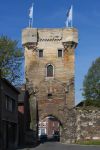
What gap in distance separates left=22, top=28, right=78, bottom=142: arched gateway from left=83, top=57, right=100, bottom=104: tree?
4.64 m

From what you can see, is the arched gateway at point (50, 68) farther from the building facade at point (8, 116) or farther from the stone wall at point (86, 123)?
the building facade at point (8, 116)

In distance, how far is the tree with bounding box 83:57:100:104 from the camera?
85.1 metres

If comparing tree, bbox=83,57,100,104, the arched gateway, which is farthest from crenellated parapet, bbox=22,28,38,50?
tree, bbox=83,57,100,104

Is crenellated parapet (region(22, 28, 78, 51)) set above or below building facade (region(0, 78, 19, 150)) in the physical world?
above

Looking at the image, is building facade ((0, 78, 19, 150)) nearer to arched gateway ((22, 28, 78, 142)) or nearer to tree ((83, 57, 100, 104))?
arched gateway ((22, 28, 78, 142))

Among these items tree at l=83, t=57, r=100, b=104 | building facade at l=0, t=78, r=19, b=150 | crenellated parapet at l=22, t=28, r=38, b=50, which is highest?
crenellated parapet at l=22, t=28, r=38, b=50

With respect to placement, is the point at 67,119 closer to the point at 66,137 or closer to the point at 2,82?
the point at 66,137

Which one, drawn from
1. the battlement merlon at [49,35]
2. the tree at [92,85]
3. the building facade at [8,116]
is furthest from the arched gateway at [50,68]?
the building facade at [8,116]

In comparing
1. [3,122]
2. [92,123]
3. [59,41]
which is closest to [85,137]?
[92,123]

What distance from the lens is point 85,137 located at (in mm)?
73750

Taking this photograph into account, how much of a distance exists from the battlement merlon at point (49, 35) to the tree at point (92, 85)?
23.8 feet

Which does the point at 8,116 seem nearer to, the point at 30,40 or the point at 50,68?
the point at 50,68

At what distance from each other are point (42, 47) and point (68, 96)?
1042cm

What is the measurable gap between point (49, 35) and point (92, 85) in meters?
12.5
